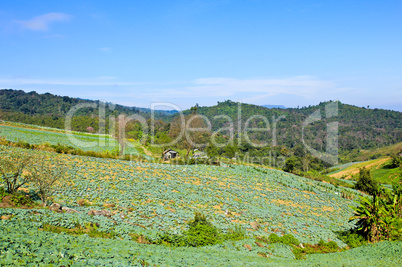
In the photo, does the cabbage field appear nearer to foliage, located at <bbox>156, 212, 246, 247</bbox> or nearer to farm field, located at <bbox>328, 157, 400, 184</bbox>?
foliage, located at <bbox>156, 212, 246, 247</bbox>

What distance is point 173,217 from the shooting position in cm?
1537

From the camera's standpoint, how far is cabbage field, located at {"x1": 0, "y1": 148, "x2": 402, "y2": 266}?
8.28 m

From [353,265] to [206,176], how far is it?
1901cm

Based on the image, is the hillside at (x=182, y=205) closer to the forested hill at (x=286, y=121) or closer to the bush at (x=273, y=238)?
the bush at (x=273, y=238)

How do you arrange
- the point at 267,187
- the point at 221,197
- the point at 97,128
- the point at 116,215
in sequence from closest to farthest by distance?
1. the point at 116,215
2. the point at 221,197
3. the point at 267,187
4. the point at 97,128

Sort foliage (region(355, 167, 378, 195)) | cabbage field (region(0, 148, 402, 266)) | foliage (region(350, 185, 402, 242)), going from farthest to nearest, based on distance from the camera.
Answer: foliage (region(355, 167, 378, 195)) < foliage (region(350, 185, 402, 242)) < cabbage field (region(0, 148, 402, 266))

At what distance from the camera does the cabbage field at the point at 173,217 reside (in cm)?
828

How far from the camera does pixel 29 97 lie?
425 feet

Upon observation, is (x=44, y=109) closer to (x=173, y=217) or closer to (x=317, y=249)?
(x=173, y=217)

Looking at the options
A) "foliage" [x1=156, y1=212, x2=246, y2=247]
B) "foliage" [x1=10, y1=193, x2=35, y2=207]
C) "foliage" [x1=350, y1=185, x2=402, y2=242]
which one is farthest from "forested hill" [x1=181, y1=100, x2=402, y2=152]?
"foliage" [x1=10, y1=193, x2=35, y2=207]

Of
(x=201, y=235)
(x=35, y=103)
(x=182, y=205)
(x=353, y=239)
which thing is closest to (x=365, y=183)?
(x=353, y=239)

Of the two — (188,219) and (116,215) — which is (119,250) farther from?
(188,219)

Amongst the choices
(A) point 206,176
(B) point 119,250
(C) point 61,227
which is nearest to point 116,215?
(C) point 61,227

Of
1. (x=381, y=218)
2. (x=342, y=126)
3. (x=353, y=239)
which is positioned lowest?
(x=353, y=239)
